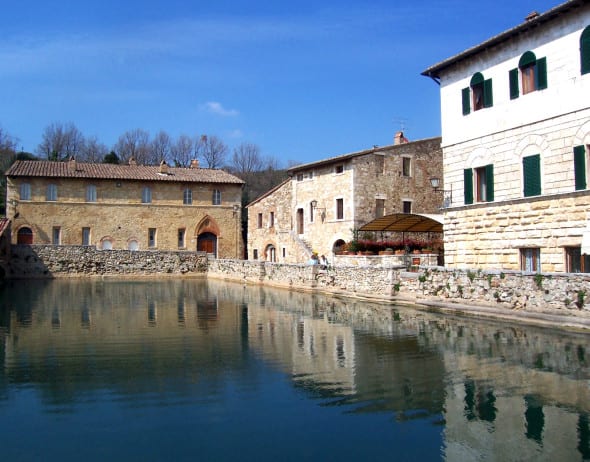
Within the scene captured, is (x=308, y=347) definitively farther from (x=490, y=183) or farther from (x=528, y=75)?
(x=528, y=75)

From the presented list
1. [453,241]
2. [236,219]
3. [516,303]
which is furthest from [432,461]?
[236,219]

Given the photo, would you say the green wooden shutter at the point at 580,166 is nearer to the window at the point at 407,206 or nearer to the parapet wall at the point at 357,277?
the parapet wall at the point at 357,277

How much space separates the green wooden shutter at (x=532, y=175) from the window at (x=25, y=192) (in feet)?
109

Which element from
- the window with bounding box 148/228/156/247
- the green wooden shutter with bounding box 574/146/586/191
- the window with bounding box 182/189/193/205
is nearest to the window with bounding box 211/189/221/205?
the window with bounding box 182/189/193/205

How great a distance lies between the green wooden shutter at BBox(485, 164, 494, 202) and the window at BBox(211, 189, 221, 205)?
26.8m

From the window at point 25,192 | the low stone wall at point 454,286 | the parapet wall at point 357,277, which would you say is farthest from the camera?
the window at point 25,192

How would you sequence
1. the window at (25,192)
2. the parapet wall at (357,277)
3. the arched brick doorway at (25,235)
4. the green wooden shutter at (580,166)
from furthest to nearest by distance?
the arched brick doorway at (25,235)
the window at (25,192)
the green wooden shutter at (580,166)
the parapet wall at (357,277)

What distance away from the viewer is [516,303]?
48.3 ft

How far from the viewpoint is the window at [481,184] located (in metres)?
18.2

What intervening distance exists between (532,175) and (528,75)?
316cm

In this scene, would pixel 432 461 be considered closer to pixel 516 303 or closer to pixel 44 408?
pixel 44 408

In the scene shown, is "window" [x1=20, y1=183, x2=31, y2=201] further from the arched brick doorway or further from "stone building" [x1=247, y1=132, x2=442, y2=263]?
"stone building" [x1=247, y1=132, x2=442, y2=263]

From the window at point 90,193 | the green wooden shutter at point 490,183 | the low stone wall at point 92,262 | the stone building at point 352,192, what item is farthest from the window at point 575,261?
the window at point 90,193

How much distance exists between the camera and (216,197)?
138 feet
